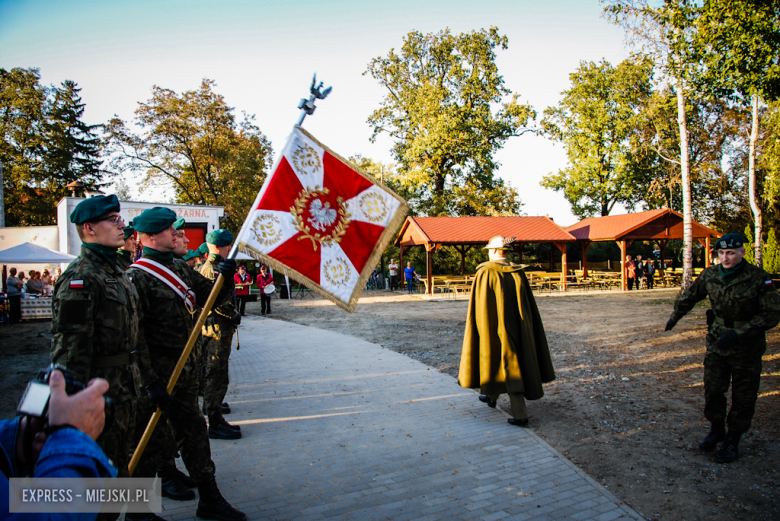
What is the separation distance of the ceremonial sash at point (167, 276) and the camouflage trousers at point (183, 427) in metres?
0.45

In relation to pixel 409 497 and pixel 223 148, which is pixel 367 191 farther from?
pixel 223 148

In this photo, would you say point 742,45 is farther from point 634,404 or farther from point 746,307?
point 634,404

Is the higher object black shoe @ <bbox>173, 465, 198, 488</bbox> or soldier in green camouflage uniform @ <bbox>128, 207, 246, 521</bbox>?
soldier in green camouflage uniform @ <bbox>128, 207, 246, 521</bbox>

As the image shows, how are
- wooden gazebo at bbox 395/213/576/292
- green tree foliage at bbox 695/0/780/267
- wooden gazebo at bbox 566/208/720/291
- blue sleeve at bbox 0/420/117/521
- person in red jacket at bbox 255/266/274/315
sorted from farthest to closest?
wooden gazebo at bbox 566/208/720/291 → wooden gazebo at bbox 395/213/576/292 → person in red jacket at bbox 255/266/274/315 → green tree foliage at bbox 695/0/780/267 → blue sleeve at bbox 0/420/117/521

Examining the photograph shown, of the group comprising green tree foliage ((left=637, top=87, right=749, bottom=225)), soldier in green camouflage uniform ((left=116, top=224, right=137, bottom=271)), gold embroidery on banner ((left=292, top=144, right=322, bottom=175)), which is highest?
green tree foliage ((left=637, top=87, right=749, bottom=225))

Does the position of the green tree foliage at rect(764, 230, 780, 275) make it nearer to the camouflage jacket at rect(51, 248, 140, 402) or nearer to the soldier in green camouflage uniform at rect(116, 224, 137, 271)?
the soldier in green camouflage uniform at rect(116, 224, 137, 271)

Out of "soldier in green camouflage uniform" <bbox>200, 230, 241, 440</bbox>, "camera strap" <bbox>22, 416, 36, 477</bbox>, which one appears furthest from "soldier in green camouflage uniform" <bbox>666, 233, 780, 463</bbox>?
"camera strap" <bbox>22, 416, 36, 477</bbox>

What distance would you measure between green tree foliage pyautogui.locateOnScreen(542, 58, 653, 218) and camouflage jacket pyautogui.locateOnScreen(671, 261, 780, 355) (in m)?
36.3

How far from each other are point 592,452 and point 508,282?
191 centimetres

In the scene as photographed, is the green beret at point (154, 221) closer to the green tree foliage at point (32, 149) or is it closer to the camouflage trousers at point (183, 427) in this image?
the camouflage trousers at point (183, 427)

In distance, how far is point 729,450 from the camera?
418 centimetres

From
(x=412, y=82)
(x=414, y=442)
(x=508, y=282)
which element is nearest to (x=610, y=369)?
(x=508, y=282)

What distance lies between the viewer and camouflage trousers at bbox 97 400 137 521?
246cm

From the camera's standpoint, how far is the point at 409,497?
11.6 ft
